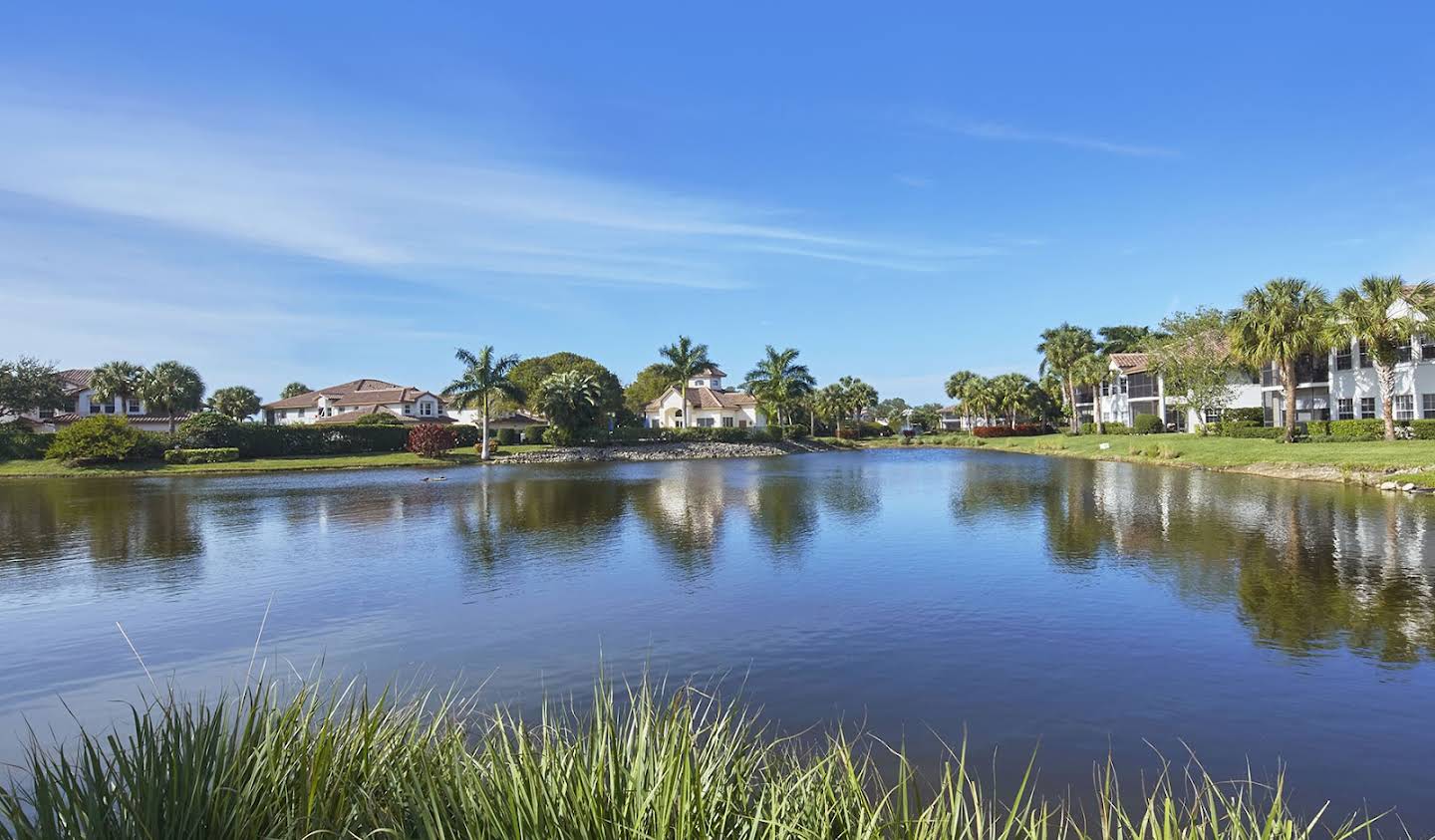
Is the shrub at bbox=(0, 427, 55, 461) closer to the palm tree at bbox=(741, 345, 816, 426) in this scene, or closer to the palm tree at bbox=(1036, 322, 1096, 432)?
the palm tree at bbox=(741, 345, 816, 426)

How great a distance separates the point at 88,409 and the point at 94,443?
34106 millimetres

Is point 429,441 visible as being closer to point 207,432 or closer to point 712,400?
point 207,432

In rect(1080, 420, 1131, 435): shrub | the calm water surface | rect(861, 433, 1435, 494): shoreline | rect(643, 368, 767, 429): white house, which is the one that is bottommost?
the calm water surface

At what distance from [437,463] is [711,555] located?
48.5 meters

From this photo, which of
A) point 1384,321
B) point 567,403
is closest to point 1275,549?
point 1384,321

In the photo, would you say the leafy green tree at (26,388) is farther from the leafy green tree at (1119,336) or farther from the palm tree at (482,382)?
the leafy green tree at (1119,336)

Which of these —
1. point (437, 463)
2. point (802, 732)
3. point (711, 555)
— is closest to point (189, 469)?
point (437, 463)

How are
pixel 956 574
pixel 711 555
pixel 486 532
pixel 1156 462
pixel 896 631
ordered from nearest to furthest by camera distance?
Answer: pixel 896 631 → pixel 956 574 → pixel 711 555 → pixel 486 532 → pixel 1156 462

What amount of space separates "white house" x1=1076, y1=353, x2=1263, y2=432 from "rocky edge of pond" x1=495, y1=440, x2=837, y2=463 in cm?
2944

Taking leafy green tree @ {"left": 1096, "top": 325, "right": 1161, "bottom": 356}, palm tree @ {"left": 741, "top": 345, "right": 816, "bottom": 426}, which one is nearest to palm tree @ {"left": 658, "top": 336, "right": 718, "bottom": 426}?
palm tree @ {"left": 741, "top": 345, "right": 816, "bottom": 426}

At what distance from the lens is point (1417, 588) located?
14.5 m

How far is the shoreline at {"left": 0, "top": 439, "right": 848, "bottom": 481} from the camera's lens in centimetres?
5622

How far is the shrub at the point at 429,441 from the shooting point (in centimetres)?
6656

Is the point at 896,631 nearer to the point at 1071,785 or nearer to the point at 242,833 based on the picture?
the point at 1071,785
